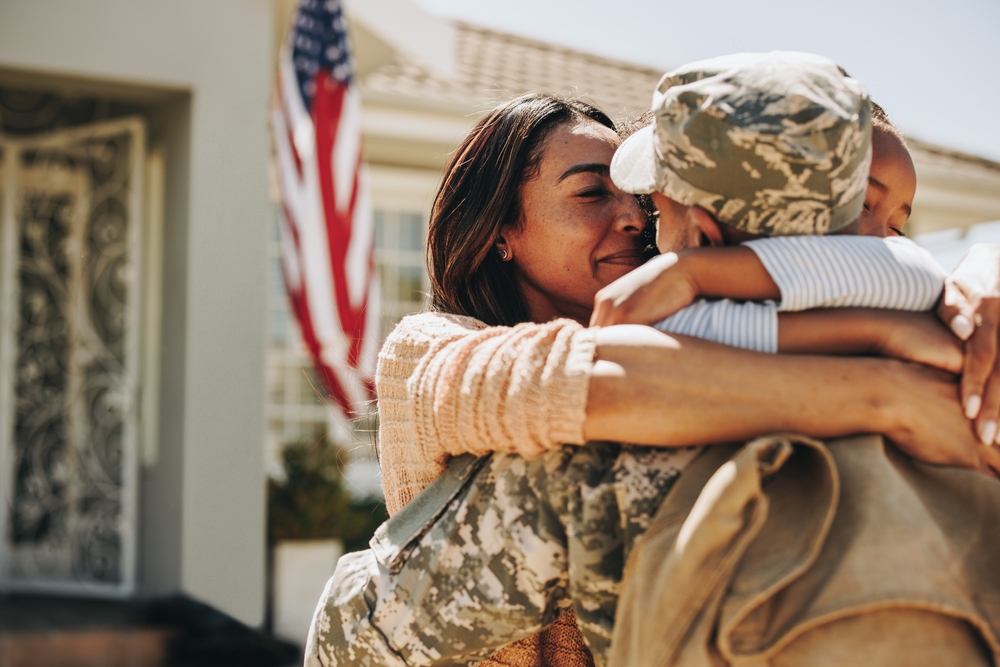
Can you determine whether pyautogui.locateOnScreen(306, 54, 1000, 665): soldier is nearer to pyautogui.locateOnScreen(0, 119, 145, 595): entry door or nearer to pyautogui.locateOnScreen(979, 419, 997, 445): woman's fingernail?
pyautogui.locateOnScreen(979, 419, 997, 445): woman's fingernail

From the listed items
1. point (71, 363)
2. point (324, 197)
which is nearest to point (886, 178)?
point (324, 197)

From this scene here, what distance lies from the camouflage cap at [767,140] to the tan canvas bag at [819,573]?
33cm

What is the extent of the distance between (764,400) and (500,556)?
0.44 m

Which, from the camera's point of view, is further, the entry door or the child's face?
the entry door

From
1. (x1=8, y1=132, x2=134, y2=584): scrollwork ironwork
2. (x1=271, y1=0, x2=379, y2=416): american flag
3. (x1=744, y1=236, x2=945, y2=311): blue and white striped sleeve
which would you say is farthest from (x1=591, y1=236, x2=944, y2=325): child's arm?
(x1=8, y1=132, x2=134, y2=584): scrollwork ironwork

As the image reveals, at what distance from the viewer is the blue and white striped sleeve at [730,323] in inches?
52.4

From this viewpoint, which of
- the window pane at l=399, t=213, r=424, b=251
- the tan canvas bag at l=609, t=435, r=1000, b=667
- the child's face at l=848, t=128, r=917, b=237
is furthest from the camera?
the window pane at l=399, t=213, r=424, b=251

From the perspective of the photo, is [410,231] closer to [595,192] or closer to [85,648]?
[85,648]

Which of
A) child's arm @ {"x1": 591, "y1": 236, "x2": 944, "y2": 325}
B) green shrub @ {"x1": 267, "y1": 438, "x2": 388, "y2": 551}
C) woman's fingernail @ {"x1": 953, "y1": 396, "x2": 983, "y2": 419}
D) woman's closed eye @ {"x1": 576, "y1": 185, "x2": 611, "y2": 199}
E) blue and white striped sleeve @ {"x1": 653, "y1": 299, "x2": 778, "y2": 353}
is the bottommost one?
green shrub @ {"x1": 267, "y1": 438, "x2": 388, "y2": 551}

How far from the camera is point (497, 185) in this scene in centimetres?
225

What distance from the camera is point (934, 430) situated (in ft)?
4.11

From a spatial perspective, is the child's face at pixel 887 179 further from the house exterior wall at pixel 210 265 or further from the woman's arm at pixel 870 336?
the house exterior wall at pixel 210 265

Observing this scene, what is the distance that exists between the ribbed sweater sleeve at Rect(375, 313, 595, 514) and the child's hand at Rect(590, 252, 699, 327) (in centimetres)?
6

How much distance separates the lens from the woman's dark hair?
226 cm
